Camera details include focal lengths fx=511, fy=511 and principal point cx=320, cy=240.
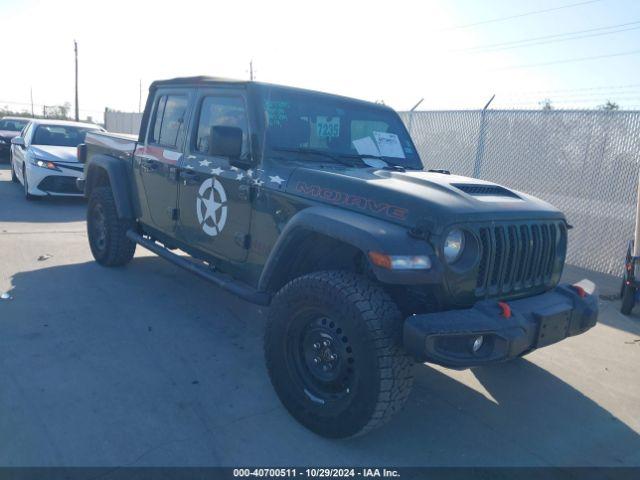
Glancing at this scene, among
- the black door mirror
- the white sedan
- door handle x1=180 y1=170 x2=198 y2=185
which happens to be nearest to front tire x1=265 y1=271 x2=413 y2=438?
the black door mirror

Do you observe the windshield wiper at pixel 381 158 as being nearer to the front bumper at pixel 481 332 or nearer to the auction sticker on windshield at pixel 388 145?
the auction sticker on windshield at pixel 388 145

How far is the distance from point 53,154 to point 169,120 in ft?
18.9

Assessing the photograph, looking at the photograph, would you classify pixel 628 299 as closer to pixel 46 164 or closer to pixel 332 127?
pixel 332 127

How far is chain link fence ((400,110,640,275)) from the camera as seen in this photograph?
6895 mm

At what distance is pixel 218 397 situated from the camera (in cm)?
327

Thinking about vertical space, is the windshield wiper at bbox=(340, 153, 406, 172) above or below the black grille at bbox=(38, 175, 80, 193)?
above

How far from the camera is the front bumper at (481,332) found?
8.12 ft

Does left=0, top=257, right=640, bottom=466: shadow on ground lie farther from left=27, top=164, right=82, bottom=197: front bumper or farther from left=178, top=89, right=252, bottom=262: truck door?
left=27, top=164, right=82, bottom=197: front bumper

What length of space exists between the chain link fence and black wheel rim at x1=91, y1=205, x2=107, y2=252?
234 inches

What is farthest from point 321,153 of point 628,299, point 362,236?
point 628,299

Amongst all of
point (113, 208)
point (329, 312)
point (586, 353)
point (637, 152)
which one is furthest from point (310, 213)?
point (637, 152)

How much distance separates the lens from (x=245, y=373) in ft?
11.9

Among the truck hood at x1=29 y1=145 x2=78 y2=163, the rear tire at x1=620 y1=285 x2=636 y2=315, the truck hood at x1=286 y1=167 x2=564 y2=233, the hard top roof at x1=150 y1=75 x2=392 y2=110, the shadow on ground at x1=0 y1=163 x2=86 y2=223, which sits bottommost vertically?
the shadow on ground at x1=0 y1=163 x2=86 y2=223

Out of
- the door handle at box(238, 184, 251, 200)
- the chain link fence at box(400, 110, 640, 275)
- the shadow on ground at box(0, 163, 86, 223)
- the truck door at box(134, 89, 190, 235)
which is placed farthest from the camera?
the shadow on ground at box(0, 163, 86, 223)
